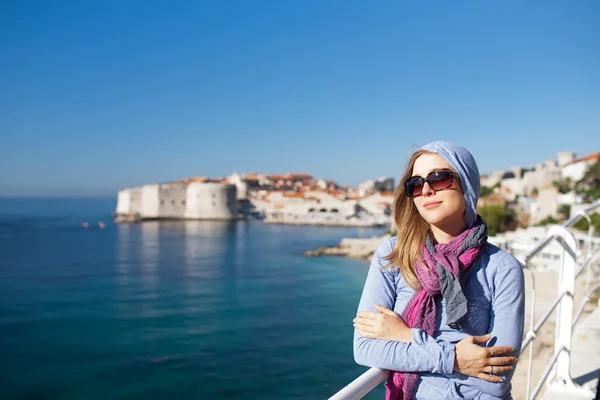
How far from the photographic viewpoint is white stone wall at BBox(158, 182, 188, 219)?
34938 mm

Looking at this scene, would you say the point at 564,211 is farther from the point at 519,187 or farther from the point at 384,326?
the point at 384,326

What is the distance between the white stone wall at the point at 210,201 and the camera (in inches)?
1375

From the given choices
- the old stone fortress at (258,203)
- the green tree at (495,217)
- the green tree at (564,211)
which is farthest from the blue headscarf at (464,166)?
the old stone fortress at (258,203)

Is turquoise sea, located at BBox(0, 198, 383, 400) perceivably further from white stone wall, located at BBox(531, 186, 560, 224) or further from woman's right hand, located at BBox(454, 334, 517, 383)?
→ white stone wall, located at BBox(531, 186, 560, 224)

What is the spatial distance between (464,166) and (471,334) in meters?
0.25

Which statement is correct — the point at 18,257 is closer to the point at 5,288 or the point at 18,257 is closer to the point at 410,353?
the point at 5,288

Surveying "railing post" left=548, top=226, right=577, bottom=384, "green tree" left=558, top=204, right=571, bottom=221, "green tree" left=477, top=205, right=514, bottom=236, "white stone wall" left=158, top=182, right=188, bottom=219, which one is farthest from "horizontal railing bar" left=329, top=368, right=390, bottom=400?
"white stone wall" left=158, top=182, right=188, bottom=219

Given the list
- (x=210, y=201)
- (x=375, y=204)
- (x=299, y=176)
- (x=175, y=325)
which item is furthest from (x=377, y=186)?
(x=175, y=325)

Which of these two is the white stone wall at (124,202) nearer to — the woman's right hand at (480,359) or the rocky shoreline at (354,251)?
the rocky shoreline at (354,251)

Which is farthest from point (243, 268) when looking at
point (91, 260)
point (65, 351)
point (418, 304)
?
point (418, 304)

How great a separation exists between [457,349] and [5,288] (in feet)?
48.0

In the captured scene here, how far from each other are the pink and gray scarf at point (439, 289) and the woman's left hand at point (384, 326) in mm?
23

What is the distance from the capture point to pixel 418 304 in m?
0.71

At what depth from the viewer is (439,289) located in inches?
26.9
